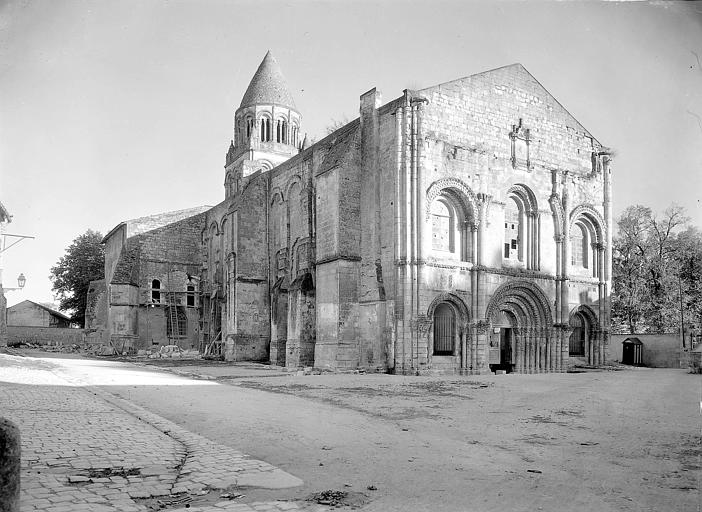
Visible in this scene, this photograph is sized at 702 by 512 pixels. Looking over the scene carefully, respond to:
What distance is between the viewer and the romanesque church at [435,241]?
24.8 metres

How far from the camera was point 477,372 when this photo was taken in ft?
84.4

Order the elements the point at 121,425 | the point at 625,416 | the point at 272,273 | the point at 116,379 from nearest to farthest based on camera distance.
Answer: the point at 121,425 → the point at 625,416 → the point at 116,379 → the point at 272,273

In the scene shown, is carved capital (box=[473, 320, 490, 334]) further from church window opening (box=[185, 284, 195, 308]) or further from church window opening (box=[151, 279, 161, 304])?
church window opening (box=[151, 279, 161, 304])

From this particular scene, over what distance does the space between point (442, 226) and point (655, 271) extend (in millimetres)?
24507

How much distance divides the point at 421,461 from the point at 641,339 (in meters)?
30.9

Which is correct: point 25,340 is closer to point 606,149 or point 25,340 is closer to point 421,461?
point 606,149

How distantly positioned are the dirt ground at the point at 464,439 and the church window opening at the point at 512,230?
10.9 meters

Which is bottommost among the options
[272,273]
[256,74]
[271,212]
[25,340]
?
[25,340]

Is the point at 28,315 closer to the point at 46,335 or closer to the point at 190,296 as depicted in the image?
the point at 46,335

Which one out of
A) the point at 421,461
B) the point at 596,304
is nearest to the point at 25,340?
the point at 596,304

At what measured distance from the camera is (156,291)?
44.0m

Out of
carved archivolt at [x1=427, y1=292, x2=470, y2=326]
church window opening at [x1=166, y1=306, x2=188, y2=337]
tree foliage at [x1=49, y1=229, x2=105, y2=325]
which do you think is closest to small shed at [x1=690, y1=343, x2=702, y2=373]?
carved archivolt at [x1=427, y1=292, x2=470, y2=326]

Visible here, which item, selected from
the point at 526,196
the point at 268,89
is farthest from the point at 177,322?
the point at 526,196

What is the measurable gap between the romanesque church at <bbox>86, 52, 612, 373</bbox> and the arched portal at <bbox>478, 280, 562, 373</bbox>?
6 centimetres
